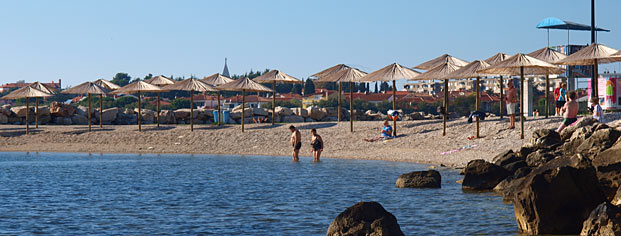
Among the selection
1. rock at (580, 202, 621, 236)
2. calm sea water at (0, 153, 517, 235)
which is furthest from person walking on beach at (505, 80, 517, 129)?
rock at (580, 202, 621, 236)

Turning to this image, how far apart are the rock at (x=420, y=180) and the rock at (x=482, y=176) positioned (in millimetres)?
719

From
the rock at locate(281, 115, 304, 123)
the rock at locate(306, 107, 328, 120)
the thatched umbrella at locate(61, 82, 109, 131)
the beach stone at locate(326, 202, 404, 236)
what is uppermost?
the thatched umbrella at locate(61, 82, 109, 131)

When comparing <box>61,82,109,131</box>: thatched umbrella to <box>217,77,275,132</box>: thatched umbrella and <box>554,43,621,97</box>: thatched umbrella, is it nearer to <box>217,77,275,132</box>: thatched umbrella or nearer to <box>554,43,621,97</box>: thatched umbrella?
<box>217,77,275,132</box>: thatched umbrella

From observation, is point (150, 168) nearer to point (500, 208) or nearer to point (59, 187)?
point (59, 187)

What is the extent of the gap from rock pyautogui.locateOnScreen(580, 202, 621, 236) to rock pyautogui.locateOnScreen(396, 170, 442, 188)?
292 inches

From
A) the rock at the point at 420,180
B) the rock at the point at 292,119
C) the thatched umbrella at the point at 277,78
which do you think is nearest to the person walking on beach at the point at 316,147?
the rock at the point at 420,180

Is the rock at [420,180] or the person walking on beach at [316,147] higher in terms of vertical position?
the person walking on beach at [316,147]

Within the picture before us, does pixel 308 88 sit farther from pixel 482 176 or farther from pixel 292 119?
pixel 482 176

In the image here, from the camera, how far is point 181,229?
1338cm

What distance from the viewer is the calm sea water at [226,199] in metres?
13.6

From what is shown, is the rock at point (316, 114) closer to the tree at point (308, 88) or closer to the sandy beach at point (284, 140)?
the sandy beach at point (284, 140)

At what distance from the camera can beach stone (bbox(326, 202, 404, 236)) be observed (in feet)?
35.8

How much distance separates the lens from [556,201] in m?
11.9

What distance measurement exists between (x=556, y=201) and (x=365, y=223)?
3.17 m
